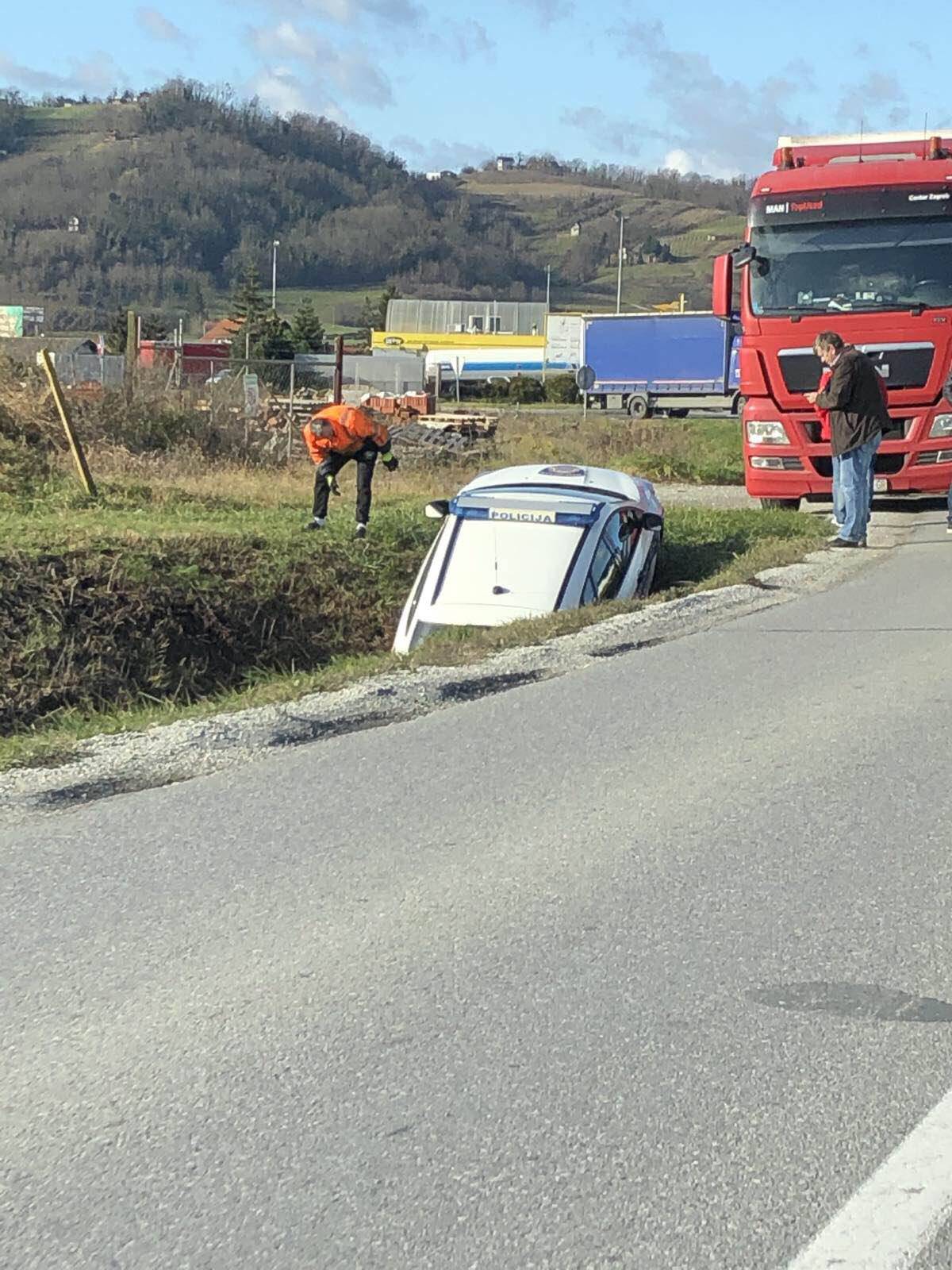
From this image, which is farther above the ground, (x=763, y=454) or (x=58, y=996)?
Answer: (x=763, y=454)

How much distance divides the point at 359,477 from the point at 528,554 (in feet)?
13.6

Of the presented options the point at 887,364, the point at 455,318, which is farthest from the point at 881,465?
the point at 455,318

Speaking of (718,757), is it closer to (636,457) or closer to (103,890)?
(103,890)

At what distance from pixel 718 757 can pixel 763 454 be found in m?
10.8

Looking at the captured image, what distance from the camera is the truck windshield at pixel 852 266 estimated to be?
53.7 ft

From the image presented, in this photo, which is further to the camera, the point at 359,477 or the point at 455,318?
the point at 455,318

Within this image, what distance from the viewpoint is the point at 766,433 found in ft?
56.1

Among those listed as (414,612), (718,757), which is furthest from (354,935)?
(414,612)

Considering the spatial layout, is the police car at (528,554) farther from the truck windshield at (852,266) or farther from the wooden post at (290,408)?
the wooden post at (290,408)

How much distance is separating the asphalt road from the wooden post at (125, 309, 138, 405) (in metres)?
16.8

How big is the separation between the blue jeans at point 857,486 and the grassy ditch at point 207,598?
48cm

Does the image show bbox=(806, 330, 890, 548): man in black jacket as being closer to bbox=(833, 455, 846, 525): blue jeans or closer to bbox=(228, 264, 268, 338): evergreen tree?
bbox=(833, 455, 846, 525): blue jeans

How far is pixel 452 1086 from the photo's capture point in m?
3.69

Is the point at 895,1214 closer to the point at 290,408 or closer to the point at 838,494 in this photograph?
the point at 838,494
